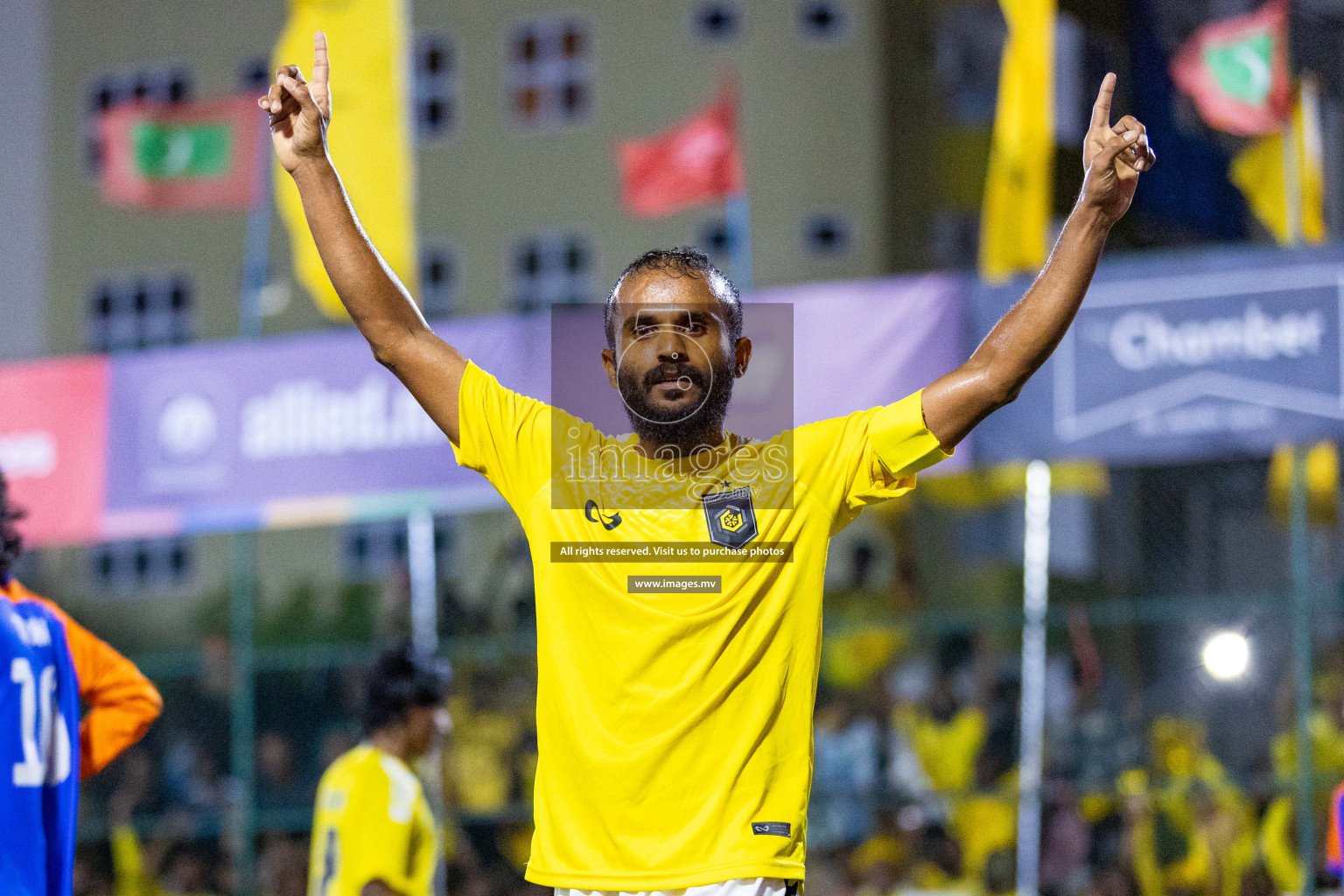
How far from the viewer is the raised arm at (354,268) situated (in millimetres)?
3143

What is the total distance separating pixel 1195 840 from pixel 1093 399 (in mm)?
2536

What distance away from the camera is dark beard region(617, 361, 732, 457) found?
118 inches

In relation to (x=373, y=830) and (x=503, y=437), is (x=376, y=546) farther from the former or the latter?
(x=503, y=437)

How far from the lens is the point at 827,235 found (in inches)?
979

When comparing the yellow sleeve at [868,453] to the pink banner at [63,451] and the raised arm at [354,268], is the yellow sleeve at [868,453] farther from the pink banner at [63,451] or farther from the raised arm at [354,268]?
the pink banner at [63,451]

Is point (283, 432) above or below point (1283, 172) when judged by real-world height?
below

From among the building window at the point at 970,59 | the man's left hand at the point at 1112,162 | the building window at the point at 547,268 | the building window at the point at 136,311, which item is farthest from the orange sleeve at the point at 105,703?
the building window at the point at 136,311

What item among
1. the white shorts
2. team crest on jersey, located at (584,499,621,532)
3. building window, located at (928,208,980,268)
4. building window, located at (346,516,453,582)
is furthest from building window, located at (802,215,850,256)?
the white shorts

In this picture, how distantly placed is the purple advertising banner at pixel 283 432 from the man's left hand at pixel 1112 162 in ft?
21.6

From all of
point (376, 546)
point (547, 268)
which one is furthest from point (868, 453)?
point (547, 268)

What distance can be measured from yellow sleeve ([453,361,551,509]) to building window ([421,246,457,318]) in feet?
80.2

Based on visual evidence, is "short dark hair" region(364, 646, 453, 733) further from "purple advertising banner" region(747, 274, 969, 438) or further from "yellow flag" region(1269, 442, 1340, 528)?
"yellow flag" region(1269, 442, 1340, 528)

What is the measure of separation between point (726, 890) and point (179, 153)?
38.5ft

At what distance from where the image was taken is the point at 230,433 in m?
10.7
